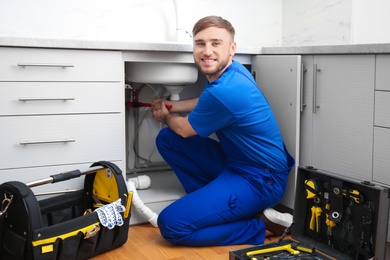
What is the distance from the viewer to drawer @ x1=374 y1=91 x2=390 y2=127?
1.93 m

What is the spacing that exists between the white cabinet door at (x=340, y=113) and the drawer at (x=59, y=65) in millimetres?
824

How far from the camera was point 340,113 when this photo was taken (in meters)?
2.15

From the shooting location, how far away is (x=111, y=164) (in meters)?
2.20

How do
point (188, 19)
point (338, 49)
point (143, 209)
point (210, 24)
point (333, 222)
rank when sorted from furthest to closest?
point (188, 19) → point (143, 209) → point (210, 24) → point (338, 49) → point (333, 222)

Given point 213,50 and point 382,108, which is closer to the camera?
point 382,108

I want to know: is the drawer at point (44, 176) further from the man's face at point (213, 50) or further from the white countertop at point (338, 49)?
the white countertop at point (338, 49)

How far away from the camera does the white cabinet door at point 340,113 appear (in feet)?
6.64

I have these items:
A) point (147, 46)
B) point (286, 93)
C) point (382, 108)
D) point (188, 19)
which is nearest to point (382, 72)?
point (382, 108)

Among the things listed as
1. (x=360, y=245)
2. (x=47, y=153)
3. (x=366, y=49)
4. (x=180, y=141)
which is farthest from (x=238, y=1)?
(x=360, y=245)

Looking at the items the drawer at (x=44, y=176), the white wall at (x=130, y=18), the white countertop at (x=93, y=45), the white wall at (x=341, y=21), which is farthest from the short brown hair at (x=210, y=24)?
the white wall at (x=341, y=21)

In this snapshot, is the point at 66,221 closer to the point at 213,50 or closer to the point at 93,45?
the point at 93,45

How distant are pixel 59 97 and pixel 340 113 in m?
1.12

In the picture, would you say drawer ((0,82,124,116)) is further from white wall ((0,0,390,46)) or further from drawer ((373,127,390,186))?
drawer ((373,127,390,186))

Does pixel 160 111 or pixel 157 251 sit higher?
pixel 160 111
